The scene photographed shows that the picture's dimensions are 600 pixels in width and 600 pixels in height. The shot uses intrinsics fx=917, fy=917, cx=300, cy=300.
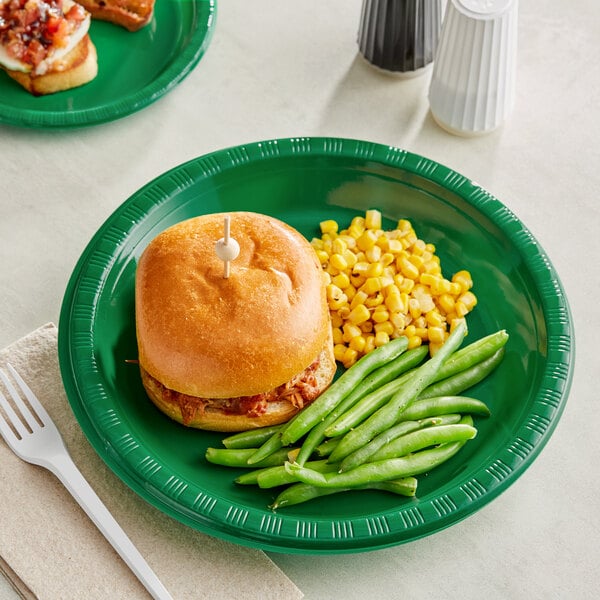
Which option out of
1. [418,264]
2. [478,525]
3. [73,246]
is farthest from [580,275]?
[73,246]

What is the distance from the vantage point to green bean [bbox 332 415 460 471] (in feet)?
11.4

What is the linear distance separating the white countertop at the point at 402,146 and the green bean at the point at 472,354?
1.52 feet

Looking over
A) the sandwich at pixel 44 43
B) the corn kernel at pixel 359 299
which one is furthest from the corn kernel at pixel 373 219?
the sandwich at pixel 44 43

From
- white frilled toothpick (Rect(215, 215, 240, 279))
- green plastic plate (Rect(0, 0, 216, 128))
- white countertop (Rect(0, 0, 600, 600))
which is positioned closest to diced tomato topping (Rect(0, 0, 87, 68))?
green plastic plate (Rect(0, 0, 216, 128))

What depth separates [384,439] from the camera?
3.54m

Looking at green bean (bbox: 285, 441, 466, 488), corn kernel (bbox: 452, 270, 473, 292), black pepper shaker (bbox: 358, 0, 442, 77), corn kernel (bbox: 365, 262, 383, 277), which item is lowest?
green bean (bbox: 285, 441, 466, 488)

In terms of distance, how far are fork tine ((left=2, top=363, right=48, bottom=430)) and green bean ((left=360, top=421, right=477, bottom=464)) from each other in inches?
49.9

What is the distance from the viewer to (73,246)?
4.53 meters

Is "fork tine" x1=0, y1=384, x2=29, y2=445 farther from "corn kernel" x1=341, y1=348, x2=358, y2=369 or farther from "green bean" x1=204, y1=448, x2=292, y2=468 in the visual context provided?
"corn kernel" x1=341, y1=348, x2=358, y2=369

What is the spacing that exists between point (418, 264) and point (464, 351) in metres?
0.51

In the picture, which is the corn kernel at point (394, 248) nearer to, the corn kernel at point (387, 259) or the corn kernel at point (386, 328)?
the corn kernel at point (387, 259)

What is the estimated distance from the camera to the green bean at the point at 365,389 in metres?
3.56

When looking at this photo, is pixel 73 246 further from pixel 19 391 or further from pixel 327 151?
pixel 327 151

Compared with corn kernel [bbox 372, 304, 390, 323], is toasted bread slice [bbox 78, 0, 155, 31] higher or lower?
higher
